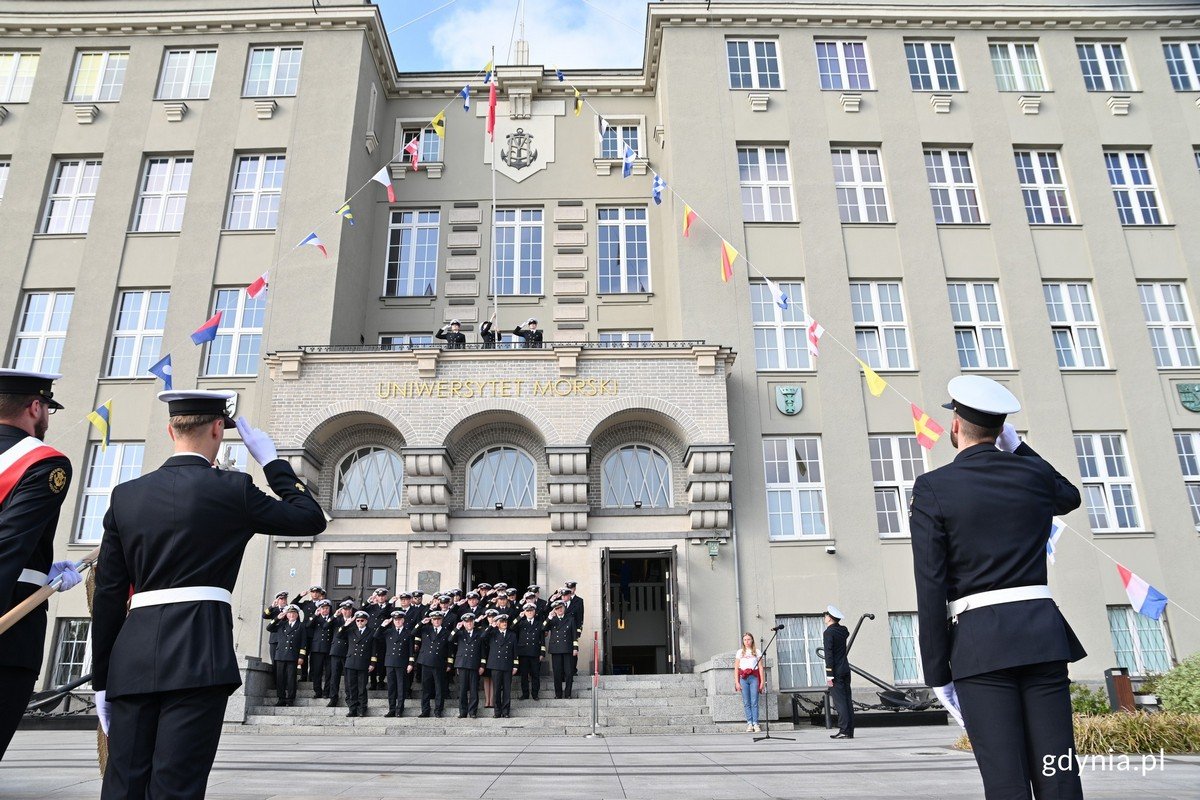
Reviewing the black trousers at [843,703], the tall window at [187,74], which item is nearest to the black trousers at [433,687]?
the black trousers at [843,703]

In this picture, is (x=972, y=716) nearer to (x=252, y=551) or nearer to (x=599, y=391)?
(x=599, y=391)

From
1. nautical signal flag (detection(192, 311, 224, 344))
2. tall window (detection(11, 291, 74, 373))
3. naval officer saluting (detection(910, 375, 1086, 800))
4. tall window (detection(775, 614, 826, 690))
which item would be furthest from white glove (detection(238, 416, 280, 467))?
tall window (detection(11, 291, 74, 373))

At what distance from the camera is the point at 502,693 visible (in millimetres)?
16547

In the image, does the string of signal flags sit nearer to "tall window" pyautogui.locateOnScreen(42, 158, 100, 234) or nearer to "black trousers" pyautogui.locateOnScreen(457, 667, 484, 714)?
"tall window" pyautogui.locateOnScreen(42, 158, 100, 234)

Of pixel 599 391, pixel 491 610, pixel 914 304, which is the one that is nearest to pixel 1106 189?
pixel 914 304

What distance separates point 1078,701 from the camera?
14.0 m

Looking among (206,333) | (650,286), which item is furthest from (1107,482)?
(206,333)

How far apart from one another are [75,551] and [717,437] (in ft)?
54.7

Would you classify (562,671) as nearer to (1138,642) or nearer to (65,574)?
(65,574)

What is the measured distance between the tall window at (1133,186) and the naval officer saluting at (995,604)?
2549 centimetres

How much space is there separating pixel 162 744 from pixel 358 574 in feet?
59.4

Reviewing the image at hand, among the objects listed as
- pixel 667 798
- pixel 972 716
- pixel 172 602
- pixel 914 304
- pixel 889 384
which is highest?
pixel 914 304

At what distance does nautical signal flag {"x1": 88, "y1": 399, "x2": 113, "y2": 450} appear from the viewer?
21297mm

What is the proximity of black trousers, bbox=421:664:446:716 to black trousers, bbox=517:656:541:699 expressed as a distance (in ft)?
5.28
